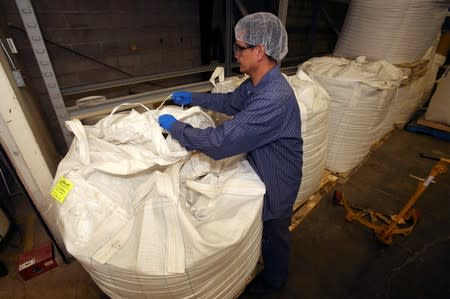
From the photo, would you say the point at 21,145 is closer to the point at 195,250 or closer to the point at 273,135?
the point at 195,250

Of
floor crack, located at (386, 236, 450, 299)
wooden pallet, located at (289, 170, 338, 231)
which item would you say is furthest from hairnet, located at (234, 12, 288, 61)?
floor crack, located at (386, 236, 450, 299)

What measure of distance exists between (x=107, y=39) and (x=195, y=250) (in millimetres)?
2206

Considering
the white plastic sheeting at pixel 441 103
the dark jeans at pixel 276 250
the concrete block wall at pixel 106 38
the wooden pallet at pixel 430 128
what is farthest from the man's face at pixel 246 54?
the wooden pallet at pixel 430 128

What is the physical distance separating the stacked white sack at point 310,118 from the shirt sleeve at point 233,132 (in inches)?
21.6

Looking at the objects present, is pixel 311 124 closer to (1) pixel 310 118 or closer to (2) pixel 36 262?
(1) pixel 310 118

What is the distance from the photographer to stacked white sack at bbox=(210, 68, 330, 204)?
1.40 metres

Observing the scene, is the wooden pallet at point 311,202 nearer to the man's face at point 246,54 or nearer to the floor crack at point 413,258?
the floor crack at point 413,258

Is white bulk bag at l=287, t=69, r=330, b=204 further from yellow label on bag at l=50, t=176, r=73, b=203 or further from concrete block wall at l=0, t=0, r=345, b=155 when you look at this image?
concrete block wall at l=0, t=0, r=345, b=155

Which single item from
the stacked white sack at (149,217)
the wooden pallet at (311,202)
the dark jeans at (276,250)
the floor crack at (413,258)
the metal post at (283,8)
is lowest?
the floor crack at (413,258)

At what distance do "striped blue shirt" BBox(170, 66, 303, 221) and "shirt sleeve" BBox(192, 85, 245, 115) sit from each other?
0.08 m

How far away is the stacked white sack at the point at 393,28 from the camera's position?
2.06 meters

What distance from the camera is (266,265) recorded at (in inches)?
51.7

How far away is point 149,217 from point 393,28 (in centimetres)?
264

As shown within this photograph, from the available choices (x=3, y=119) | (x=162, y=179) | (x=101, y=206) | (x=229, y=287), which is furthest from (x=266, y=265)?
(x=3, y=119)
